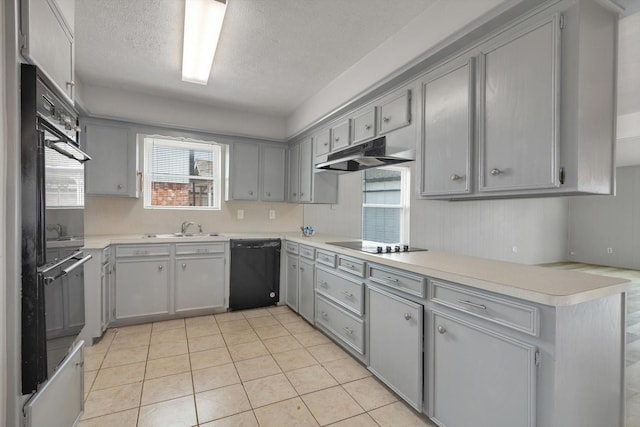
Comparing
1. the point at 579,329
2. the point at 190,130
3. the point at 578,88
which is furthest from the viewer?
the point at 190,130

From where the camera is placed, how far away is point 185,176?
4.21 m

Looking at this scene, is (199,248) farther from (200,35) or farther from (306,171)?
(200,35)

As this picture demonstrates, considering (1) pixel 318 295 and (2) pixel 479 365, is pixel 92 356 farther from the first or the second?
(2) pixel 479 365

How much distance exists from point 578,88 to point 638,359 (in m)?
2.78

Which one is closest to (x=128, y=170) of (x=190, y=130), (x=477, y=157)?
(x=190, y=130)

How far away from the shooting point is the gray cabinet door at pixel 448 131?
1.89 metres

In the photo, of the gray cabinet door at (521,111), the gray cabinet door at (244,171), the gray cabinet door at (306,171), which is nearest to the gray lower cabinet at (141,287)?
the gray cabinet door at (244,171)

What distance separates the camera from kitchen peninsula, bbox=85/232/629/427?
1.25 meters

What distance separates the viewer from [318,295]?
317 cm

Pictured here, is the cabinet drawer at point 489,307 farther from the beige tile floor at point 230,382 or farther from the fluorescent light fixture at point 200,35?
the fluorescent light fixture at point 200,35

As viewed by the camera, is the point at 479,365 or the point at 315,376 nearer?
the point at 479,365

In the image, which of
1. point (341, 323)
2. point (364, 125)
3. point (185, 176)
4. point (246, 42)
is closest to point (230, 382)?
point (341, 323)

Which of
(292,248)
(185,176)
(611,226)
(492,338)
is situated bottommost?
(492,338)

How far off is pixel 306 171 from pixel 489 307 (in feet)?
9.60
